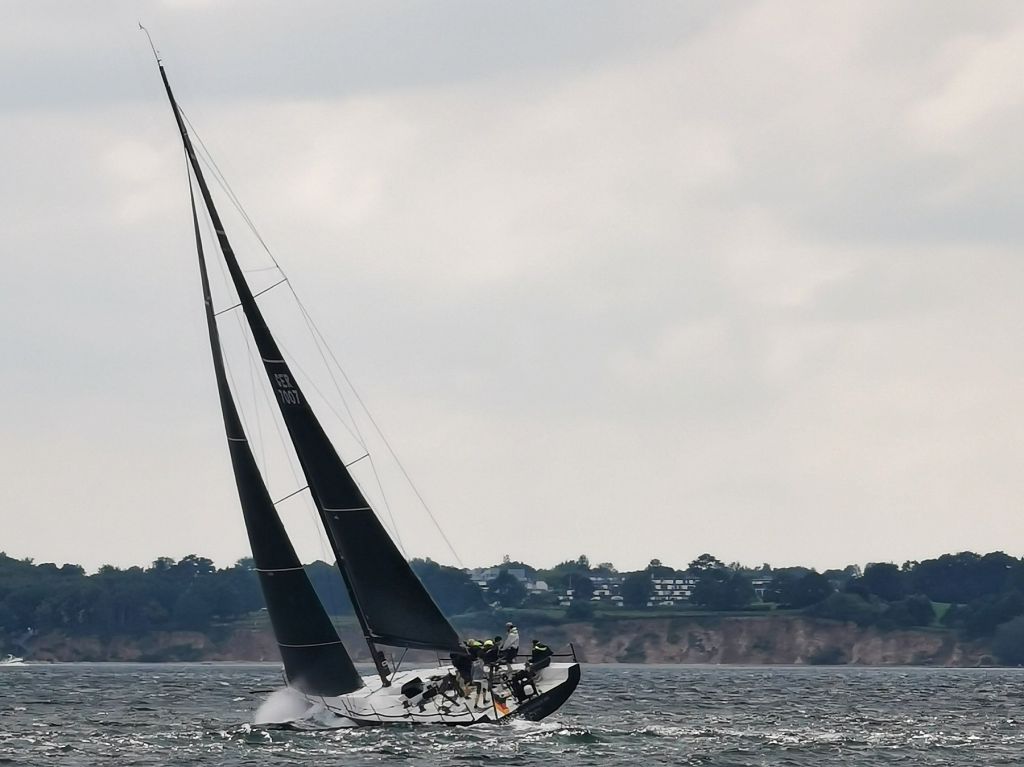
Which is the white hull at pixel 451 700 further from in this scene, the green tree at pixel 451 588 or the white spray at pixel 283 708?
the green tree at pixel 451 588

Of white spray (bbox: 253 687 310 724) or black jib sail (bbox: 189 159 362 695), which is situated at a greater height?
black jib sail (bbox: 189 159 362 695)

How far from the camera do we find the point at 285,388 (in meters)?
42.5

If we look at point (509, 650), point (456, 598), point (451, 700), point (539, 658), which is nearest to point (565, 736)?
point (539, 658)

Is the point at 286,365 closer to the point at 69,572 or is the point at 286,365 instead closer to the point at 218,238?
the point at 218,238

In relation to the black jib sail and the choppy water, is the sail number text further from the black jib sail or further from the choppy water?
the choppy water

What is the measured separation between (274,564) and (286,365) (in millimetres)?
4786

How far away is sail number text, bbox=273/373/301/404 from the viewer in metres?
42.5

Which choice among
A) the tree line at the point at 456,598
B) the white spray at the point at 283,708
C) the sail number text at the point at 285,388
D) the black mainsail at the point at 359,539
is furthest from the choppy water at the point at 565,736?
the tree line at the point at 456,598

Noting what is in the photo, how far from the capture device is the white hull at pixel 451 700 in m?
40.8

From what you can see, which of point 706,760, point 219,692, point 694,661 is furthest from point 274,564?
point 694,661

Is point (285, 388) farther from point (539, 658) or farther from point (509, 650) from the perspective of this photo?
point (539, 658)

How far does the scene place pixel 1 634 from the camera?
582ft

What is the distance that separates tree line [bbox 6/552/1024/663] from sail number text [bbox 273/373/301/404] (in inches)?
4557

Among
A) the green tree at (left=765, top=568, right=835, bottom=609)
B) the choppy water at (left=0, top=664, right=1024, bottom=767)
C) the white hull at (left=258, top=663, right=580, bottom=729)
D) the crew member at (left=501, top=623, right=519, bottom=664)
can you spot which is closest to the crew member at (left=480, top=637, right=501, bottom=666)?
the crew member at (left=501, top=623, right=519, bottom=664)
